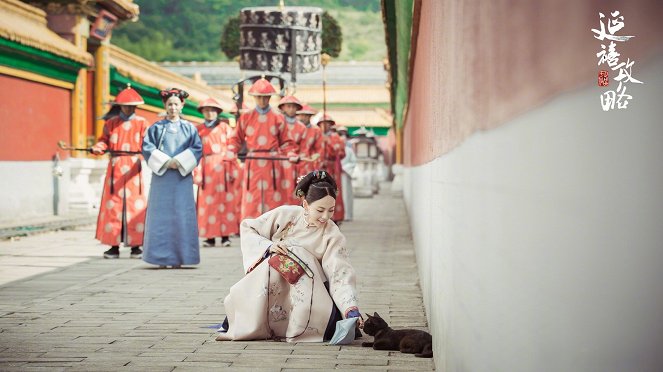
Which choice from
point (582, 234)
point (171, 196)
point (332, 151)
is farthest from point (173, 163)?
point (332, 151)

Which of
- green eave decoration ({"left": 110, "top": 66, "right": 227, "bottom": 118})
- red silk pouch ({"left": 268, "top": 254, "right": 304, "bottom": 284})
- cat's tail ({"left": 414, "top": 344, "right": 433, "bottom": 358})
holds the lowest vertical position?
cat's tail ({"left": 414, "top": 344, "right": 433, "bottom": 358})

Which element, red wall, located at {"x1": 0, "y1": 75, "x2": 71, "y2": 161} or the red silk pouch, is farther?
red wall, located at {"x1": 0, "y1": 75, "x2": 71, "y2": 161}

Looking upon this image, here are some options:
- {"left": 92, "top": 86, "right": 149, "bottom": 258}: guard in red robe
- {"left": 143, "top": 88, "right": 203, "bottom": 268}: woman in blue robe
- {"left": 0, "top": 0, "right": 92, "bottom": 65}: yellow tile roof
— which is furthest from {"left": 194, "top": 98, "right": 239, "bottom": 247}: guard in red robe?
{"left": 0, "top": 0, "right": 92, "bottom": 65}: yellow tile roof

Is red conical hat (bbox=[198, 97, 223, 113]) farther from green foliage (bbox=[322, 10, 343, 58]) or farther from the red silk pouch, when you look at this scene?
green foliage (bbox=[322, 10, 343, 58])

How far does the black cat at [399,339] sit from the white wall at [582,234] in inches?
113

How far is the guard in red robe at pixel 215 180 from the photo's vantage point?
44.7 ft

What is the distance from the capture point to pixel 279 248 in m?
5.80

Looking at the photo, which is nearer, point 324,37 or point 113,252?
point 113,252

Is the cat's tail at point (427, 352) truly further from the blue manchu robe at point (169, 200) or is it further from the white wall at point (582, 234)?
the blue manchu robe at point (169, 200)

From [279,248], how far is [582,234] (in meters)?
4.02

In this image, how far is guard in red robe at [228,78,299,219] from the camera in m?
11.8

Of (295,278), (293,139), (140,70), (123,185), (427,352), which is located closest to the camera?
(427,352)

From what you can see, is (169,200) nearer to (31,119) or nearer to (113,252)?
(113,252)

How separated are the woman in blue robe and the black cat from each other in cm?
460
